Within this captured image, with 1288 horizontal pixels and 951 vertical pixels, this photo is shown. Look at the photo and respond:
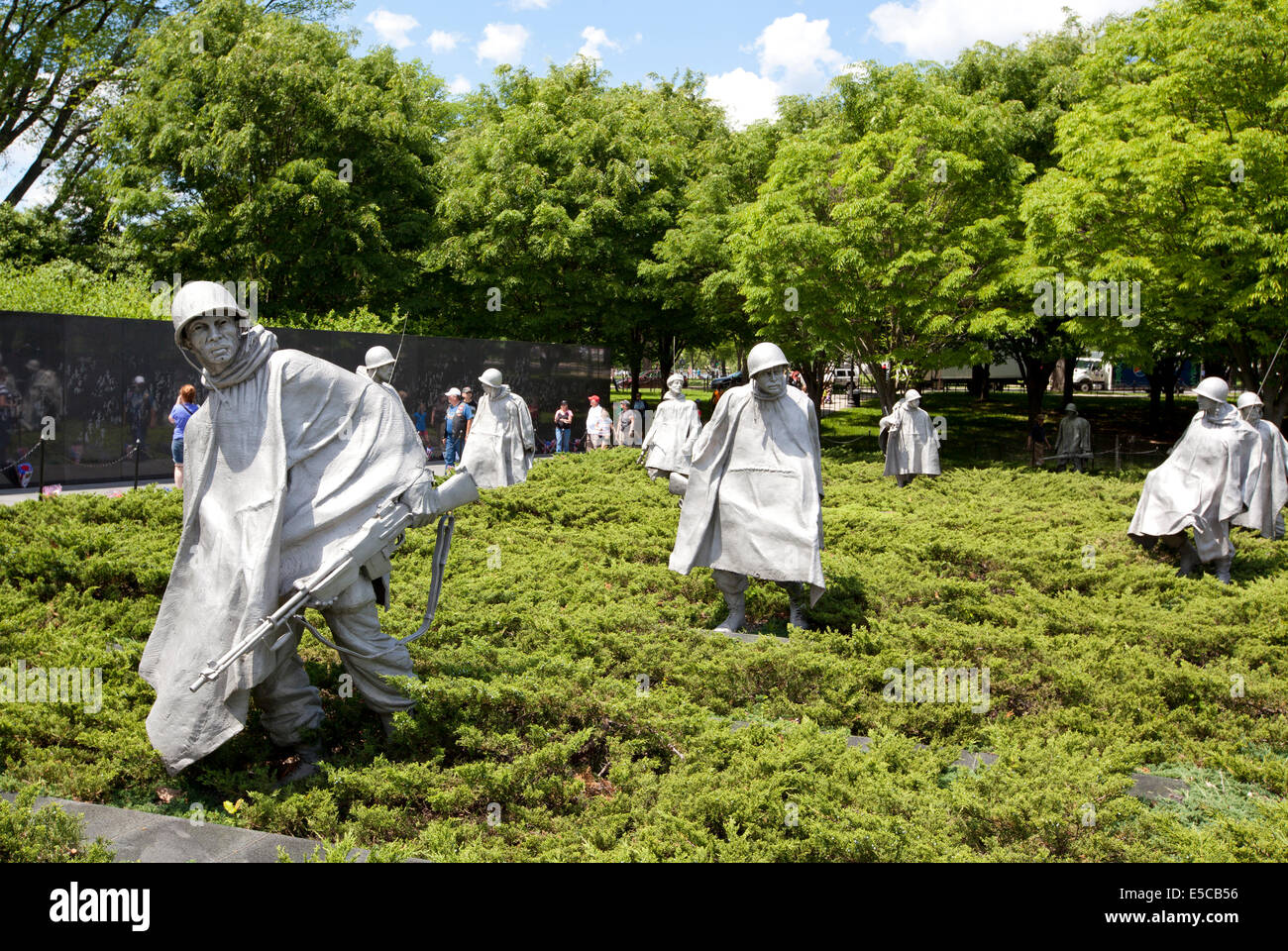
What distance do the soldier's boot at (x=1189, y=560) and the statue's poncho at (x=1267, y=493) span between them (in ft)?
2.46

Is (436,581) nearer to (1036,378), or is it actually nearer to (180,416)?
(180,416)

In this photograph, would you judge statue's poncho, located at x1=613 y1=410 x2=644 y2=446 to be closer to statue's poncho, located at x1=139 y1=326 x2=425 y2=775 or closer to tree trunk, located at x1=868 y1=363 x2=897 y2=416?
tree trunk, located at x1=868 y1=363 x2=897 y2=416

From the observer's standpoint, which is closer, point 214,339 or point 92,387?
point 214,339

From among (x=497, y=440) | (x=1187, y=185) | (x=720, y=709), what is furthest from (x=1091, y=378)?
(x=720, y=709)

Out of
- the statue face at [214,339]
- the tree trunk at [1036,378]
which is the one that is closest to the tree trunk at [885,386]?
the tree trunk at [1036,378]

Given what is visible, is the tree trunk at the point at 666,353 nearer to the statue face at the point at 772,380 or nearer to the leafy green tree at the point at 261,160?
the leafy green tree at the point at 261,160

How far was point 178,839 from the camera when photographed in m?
3.89

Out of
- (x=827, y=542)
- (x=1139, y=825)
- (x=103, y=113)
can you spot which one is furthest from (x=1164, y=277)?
(x=103, y=113)

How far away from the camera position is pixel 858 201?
19328 mm

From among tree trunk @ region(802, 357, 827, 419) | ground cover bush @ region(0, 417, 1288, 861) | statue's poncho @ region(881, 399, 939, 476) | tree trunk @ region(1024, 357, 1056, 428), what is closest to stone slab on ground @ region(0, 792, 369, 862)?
ground cover bush @ region(0, 417, 1288, 861)

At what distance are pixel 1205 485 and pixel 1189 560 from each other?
2.48ft

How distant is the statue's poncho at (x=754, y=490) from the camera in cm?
711

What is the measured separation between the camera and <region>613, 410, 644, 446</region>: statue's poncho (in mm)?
23094

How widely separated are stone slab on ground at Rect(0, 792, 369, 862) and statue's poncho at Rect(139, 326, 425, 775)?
27 centimetres
